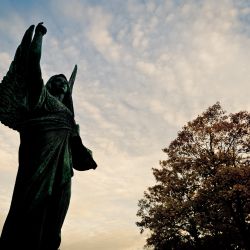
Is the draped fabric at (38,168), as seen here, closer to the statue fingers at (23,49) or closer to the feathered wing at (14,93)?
the feathered wing at (14,93)

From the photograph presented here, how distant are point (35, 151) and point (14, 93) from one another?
0.71m

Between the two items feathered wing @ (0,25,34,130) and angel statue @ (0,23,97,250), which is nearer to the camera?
angel statue @ (0,23,97,250)

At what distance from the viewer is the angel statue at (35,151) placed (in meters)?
3.28

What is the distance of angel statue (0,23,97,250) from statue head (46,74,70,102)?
0.73ft

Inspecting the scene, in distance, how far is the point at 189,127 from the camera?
23.2 meters

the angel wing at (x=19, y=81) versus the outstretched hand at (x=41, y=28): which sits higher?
the outstretched hand at (x=41, y=28)

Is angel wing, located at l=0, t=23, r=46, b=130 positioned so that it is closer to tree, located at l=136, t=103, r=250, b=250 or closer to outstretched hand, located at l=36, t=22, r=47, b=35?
outstretched hand, located at l=36, t=22, r=47, b=35

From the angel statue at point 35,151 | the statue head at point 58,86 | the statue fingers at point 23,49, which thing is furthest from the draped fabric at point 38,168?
the statue fingers at point 23,49

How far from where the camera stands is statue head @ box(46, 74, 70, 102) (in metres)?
4.41

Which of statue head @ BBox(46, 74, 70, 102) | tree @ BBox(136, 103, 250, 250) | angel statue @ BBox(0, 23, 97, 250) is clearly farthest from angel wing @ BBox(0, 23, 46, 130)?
tree @ BBox(136, 103, 250, 250)

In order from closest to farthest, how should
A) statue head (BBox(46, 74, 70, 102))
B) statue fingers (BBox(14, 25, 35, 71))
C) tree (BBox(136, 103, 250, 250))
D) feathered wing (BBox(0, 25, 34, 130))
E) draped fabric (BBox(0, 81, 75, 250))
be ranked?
draped fabric (BBox(0, 81, 75, 250)), statue fingers (BBox(14, 25, 35, 71)), feathered wing (BBox(0, 25, 34, 130)), statue head (BBox(46, 74, 70, 102)), tree (BBox(136, 103, 250, 250))

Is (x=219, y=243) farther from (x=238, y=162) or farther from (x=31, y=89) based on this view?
(x=31, y=89)

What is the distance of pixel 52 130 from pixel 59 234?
1.17m

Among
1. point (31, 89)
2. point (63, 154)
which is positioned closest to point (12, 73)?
point (31, 89)
